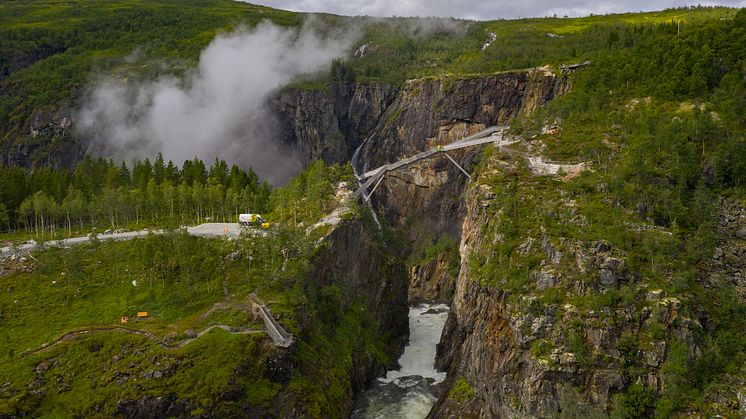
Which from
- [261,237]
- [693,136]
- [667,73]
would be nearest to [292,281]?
[261,237]

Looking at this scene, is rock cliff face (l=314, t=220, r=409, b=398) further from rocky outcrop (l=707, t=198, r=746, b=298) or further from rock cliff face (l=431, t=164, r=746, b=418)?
rocky outcrop (l=707, t=198, r=746, b=298)

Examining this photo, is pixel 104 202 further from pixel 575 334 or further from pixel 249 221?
pixel 575 334

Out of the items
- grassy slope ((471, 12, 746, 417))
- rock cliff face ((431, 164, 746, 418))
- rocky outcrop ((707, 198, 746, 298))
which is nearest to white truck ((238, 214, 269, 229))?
grassy slope ((471, 12, 746, 417))

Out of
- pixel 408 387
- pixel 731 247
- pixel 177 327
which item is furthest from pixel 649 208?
pixel 177 327

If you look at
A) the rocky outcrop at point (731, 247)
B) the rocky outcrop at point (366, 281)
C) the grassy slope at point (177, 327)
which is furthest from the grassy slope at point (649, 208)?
the grassy slope at point (177, 327)

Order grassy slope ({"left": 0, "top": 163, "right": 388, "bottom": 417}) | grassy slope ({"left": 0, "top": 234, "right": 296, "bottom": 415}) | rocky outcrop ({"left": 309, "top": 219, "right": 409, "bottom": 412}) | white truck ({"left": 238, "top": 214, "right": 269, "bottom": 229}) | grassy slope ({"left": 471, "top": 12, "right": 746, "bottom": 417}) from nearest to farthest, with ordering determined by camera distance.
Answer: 1. grassy slope ({"left": 471, "top": 12, "right": 746, "bottom": 417})
2. grassy slope ({"left": 0, "top": 234, "right": 296, "bottom": 415})
3. grassy slope ({"left": 0, "top": 163, "right": 388, "bottom": 417})
4. rocky outcrop ({"left": 309, "top": 219, "right": 409, "bottom": 412})
5. white truck ({"left": 238, "top": 214, "right": 269, "bottom": 229})

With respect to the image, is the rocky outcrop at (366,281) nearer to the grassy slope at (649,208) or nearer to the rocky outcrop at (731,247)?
the grassy slope at (649,208)

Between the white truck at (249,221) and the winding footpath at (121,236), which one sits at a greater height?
the white truck at (249,221)

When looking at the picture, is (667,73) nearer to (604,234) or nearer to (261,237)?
(604,234)

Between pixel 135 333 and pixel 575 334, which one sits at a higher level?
pixel 575 334
